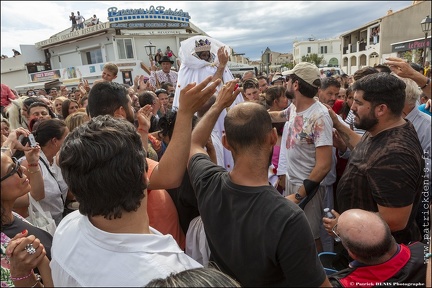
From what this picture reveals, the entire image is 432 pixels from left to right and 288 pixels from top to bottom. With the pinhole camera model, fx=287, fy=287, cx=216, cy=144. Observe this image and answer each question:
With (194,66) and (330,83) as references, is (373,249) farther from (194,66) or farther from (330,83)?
(330,83)

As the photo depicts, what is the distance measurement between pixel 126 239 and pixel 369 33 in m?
38.6

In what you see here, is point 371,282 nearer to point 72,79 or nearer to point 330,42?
point 72,79

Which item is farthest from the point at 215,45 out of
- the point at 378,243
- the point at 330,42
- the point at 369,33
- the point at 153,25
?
the point at 330,42

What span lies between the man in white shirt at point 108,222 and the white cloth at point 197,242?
0.87m

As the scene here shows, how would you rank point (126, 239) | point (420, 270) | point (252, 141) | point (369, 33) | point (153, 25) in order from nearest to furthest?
point (126, 239), point (252, 141), point (420, 270), point (153, 25), point (369, 33)

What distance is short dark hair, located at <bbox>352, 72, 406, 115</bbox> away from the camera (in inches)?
80.5

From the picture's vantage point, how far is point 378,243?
61.7 inches

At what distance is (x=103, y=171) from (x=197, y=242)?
1153 mm

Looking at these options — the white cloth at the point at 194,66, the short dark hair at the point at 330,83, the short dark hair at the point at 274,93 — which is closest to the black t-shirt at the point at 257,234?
the white cloth at the point at 194,66

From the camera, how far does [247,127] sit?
1.41m

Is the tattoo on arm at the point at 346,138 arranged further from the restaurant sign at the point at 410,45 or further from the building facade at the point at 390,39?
the restaurant sign at the point at 410,45

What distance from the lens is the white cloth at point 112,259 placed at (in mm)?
892

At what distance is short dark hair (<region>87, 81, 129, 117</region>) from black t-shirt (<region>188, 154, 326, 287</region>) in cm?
93

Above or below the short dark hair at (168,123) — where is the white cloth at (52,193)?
below
